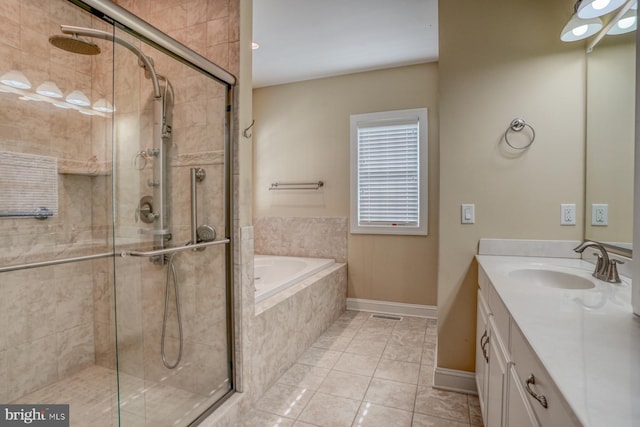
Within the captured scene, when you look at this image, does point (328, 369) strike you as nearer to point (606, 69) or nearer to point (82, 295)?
point (82, 295)

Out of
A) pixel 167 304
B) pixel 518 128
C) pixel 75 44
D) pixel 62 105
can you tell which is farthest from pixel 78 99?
pixel 518 128

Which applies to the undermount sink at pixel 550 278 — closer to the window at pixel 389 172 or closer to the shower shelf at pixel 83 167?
the window at pixel 389 172

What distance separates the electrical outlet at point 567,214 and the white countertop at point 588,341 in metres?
0.53

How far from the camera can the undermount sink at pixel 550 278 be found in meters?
1.52

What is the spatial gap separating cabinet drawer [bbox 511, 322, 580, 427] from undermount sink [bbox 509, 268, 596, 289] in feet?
2.41

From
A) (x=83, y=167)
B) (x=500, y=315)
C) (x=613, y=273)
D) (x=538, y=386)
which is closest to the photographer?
(x=538, y=386)

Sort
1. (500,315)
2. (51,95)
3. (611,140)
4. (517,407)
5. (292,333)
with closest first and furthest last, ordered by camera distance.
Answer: (517,407), (500,315), (611,140), (51,95), (292,333)

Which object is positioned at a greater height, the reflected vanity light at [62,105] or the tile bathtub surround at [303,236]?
the reflected vanity light at [62,105]

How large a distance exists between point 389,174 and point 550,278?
6.70 feet

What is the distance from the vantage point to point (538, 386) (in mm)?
770

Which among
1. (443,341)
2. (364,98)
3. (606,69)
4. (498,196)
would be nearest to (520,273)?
(498,196)

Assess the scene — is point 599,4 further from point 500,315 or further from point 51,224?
point 51,224

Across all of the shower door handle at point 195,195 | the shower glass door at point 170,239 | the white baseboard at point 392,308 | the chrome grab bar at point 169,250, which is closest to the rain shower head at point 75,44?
the shower glass door at point 170,239

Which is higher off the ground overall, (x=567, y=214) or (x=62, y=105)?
(x=62, y=105)
